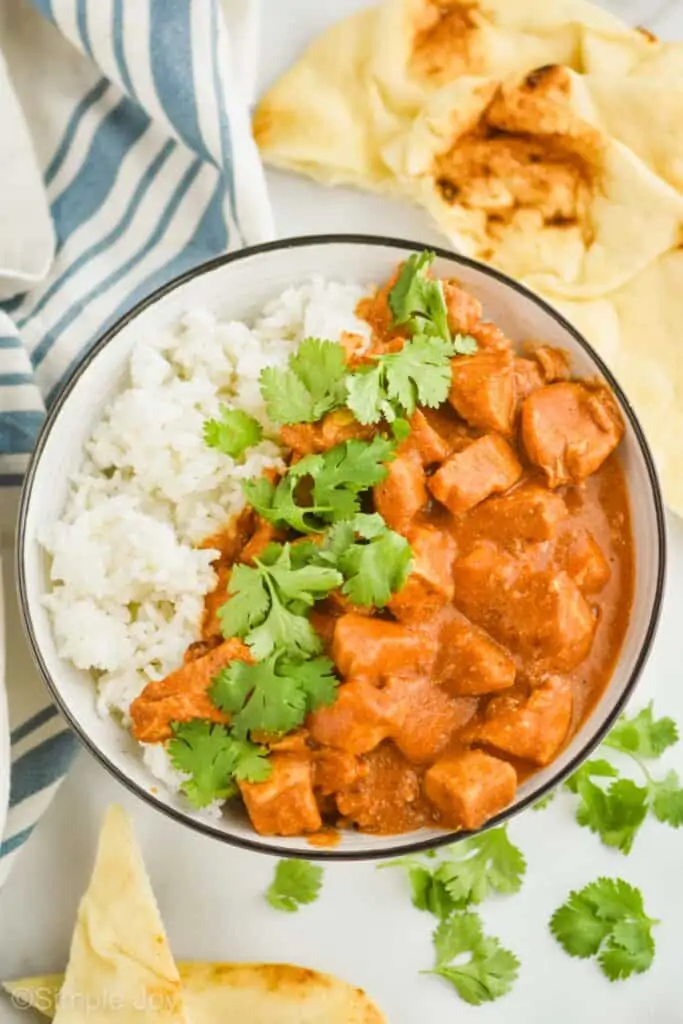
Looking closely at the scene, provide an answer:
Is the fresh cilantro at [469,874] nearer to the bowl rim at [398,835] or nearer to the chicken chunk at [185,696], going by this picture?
the bowl rim at [398,835]

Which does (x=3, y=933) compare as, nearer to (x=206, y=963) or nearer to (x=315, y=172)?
(x=206, y=963)

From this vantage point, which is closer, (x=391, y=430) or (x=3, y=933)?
(x=391, y=430)

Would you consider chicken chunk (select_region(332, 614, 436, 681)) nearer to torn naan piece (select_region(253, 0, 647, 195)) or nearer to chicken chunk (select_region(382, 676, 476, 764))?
chicken chunk (select_region(382, 676, 476, 764))

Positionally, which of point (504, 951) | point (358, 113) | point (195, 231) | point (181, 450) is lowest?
point (504, 951)

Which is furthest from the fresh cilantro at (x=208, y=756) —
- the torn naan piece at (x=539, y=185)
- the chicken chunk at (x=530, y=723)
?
the torn naan piece at (x=539, y=185)

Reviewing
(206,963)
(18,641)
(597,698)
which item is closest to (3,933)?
(206,963)

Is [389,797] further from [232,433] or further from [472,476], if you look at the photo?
[232,433]

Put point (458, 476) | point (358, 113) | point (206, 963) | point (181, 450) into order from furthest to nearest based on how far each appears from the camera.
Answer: point (358, 113) < point (206, 963) < point (181, 450) < point (458, 476)
